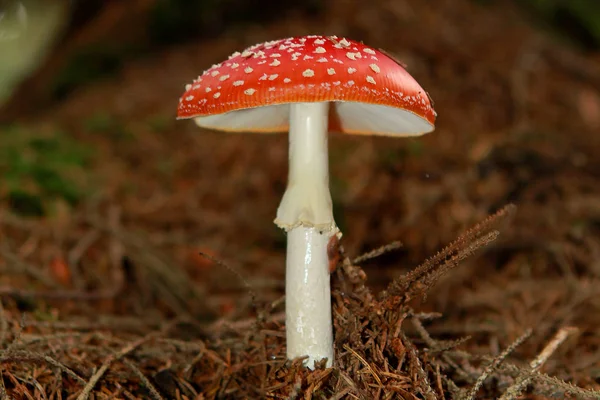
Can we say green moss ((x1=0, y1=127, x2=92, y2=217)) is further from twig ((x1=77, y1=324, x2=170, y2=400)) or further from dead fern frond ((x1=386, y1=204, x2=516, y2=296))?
dead fern frond ((x1=386, y1=204, x2=516, y2=296))

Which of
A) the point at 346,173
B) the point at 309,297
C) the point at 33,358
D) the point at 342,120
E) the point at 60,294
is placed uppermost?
the point at 342,120

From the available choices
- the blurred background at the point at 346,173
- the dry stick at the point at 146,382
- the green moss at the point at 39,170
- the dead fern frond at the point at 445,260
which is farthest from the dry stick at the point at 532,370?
the green moss at the point at 39,170

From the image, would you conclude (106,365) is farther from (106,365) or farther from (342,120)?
(342,120)

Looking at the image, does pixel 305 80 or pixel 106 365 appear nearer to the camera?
pixel 305 80

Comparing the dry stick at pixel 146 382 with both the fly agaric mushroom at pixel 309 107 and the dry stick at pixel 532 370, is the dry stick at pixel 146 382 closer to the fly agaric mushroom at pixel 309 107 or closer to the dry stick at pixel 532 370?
the fly agaric mushroom at pixel 309 107

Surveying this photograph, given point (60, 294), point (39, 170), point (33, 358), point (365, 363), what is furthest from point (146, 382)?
point (39, 170)
